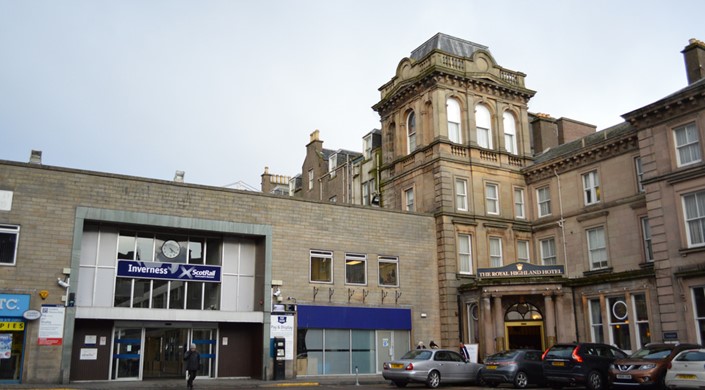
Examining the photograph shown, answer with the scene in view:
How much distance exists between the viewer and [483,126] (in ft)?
124

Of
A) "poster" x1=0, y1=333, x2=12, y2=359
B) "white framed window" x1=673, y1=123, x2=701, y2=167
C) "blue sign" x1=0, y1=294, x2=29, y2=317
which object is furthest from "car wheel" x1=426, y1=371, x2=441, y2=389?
"poster" x1=0, y1=333, x2=12, y2=359

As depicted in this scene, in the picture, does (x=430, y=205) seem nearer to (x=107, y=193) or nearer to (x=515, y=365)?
(x=515, y=365)

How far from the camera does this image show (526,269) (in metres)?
31.0

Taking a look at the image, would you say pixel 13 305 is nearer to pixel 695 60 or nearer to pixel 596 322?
pixel 596 322

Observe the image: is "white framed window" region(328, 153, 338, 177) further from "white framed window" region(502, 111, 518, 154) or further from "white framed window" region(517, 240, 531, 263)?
"white framed window" region(517, 240, 531, 263)

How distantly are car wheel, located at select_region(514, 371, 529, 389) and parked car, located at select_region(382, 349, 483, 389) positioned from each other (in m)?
2.42

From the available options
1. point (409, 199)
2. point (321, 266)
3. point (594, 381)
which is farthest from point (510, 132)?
point (594, 381)

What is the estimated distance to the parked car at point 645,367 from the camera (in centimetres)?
2005

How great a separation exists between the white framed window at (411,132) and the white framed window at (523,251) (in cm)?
818

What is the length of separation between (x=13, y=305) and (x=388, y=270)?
669 inches

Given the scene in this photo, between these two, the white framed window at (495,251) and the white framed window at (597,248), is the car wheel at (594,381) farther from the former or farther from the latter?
the white framed window at (495,251)

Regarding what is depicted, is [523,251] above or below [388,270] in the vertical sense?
above

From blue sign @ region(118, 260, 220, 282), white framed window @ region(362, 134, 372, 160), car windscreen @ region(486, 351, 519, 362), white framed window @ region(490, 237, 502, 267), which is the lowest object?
car windscreen @ region(486, 351, 519, 362)

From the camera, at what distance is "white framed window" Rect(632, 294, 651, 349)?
92.2ft
